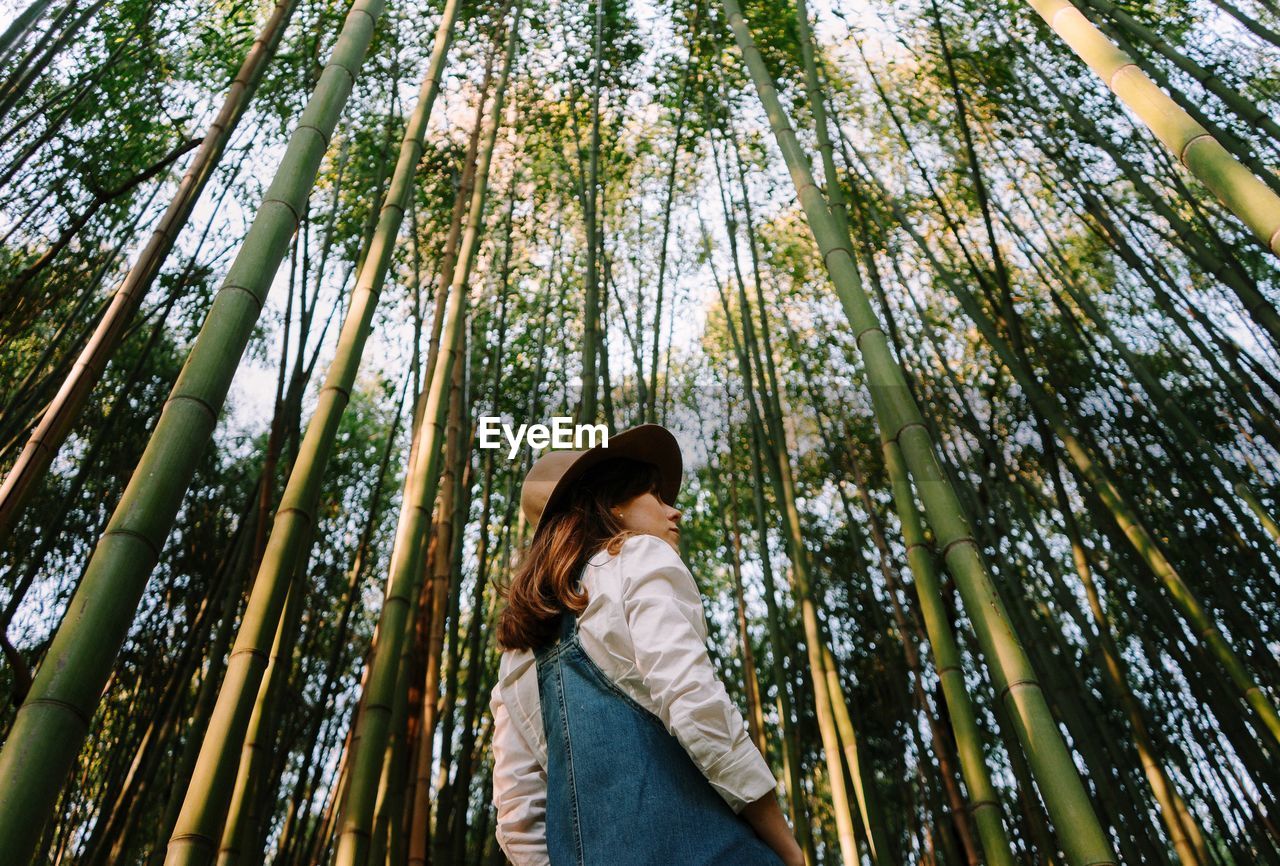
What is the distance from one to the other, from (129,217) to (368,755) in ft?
13.1

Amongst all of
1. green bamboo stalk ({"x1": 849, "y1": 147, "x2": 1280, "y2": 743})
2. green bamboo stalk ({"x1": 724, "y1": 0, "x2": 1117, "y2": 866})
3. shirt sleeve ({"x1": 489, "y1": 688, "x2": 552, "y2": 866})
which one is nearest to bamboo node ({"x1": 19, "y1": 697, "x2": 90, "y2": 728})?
shirt sleeve ({"x1": 489, "y1": 688, "x2": 552, "y2": 866})

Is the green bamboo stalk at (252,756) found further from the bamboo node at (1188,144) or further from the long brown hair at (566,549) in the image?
the bamboo node at (1188,144)

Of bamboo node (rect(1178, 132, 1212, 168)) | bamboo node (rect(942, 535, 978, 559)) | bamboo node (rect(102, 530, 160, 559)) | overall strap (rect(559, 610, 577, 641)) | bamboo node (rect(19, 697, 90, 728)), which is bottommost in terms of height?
bamboo node (rect(19, 697, 90, 728))

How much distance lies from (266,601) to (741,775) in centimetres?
76

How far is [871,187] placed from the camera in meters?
4.67

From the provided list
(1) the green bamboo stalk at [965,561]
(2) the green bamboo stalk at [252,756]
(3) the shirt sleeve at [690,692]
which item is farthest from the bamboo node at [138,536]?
(1) the green bamboo stalk at [965,561]

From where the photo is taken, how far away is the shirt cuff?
823 millimetres

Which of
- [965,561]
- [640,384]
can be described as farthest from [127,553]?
[640,384]

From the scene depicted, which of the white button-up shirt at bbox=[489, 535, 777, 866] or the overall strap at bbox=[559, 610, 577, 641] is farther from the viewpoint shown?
the overall strap at bbox=[559, 610, 577, 641]

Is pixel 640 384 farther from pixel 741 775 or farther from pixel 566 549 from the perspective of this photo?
pixel 741 775

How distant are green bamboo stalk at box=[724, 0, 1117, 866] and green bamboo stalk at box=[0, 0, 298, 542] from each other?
133cm

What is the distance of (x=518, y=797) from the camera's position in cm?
109

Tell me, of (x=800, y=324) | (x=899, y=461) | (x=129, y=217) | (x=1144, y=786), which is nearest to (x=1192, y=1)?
(x=800, y=324)

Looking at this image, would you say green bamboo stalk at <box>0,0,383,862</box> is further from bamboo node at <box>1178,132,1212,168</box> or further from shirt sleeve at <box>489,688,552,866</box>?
bamboo node at <box>1178,132,1212,168</box>
